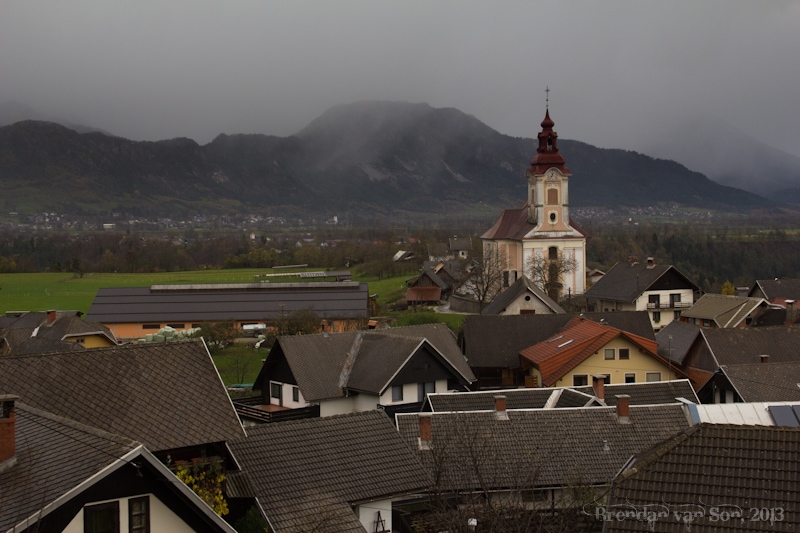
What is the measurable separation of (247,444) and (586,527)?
5.96 m

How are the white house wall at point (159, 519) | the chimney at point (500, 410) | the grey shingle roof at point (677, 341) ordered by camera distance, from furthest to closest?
the grey shingle roof at point (677, 341)
the chimney at point (500, 410)
the white house wall at point (159, 519)

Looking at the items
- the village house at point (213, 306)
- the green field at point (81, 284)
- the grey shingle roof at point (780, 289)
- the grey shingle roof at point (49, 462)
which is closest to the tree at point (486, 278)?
the village house at point (213, 306)

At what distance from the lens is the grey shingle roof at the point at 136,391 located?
45.3ft

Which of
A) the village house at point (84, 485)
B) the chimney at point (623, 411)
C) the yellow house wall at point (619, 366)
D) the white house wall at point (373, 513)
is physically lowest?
the white house wall at point (373, 513)

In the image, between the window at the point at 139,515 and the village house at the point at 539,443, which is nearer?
the window at the point at 139,515

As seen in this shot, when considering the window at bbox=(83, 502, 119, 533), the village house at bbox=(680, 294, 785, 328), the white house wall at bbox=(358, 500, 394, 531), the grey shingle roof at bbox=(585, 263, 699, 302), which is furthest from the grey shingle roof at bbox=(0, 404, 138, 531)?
the grey shingle roof at bbox=(585, 263, 699, 302)

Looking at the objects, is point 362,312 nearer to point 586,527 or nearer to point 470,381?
point 470,381

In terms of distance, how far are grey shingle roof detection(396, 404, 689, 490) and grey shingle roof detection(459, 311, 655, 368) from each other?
15786 mm

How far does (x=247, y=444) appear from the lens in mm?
15719

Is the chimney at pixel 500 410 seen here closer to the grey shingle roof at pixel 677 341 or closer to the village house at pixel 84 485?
the village house at pixel 84 485

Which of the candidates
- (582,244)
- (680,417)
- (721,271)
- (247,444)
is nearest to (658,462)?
(247,444)

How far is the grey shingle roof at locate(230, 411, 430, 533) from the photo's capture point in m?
14.6

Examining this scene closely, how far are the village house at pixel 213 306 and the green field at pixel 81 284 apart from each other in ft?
34.4

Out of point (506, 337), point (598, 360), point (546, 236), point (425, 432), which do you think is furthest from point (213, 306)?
point (425, 432)
